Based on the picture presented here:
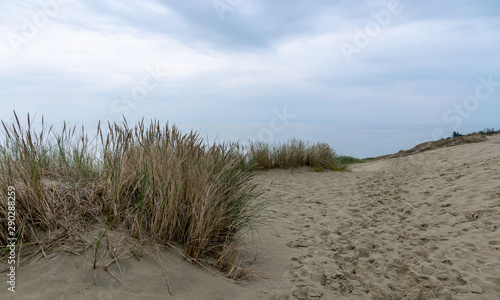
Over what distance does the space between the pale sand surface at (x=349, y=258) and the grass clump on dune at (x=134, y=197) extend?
0.26 meters

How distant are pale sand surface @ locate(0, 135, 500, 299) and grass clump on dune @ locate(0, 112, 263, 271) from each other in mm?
263

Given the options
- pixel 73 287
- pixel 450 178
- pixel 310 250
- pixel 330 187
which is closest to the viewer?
Answer: pixel 73 287

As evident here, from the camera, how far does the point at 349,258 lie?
3.99 m

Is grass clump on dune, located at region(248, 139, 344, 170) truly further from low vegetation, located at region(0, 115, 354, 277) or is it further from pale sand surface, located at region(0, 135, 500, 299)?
low vegetation, located at region(0, 115, 354, 277)

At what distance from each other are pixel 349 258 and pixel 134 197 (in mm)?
2640

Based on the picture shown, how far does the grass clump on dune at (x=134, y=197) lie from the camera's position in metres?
2.81

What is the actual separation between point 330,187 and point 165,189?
254 inches

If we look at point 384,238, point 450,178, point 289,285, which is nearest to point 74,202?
point 289,285

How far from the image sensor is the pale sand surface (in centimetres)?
248

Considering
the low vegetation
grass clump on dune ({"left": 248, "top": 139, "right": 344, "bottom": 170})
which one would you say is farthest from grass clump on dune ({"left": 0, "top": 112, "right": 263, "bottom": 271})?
grass clump on dune ({"left": 248, "top": 139, "right": 344, "bottom": 170})

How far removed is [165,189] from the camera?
3.05 m

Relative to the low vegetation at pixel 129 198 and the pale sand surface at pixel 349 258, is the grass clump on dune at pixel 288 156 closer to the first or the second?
the pale sand surface at pixel 349 258

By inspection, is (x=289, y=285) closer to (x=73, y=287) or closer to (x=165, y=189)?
(x=165, y=189)

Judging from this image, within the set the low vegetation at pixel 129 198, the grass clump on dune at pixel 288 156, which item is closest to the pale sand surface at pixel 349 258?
the low vegetation at pixel 129 198
